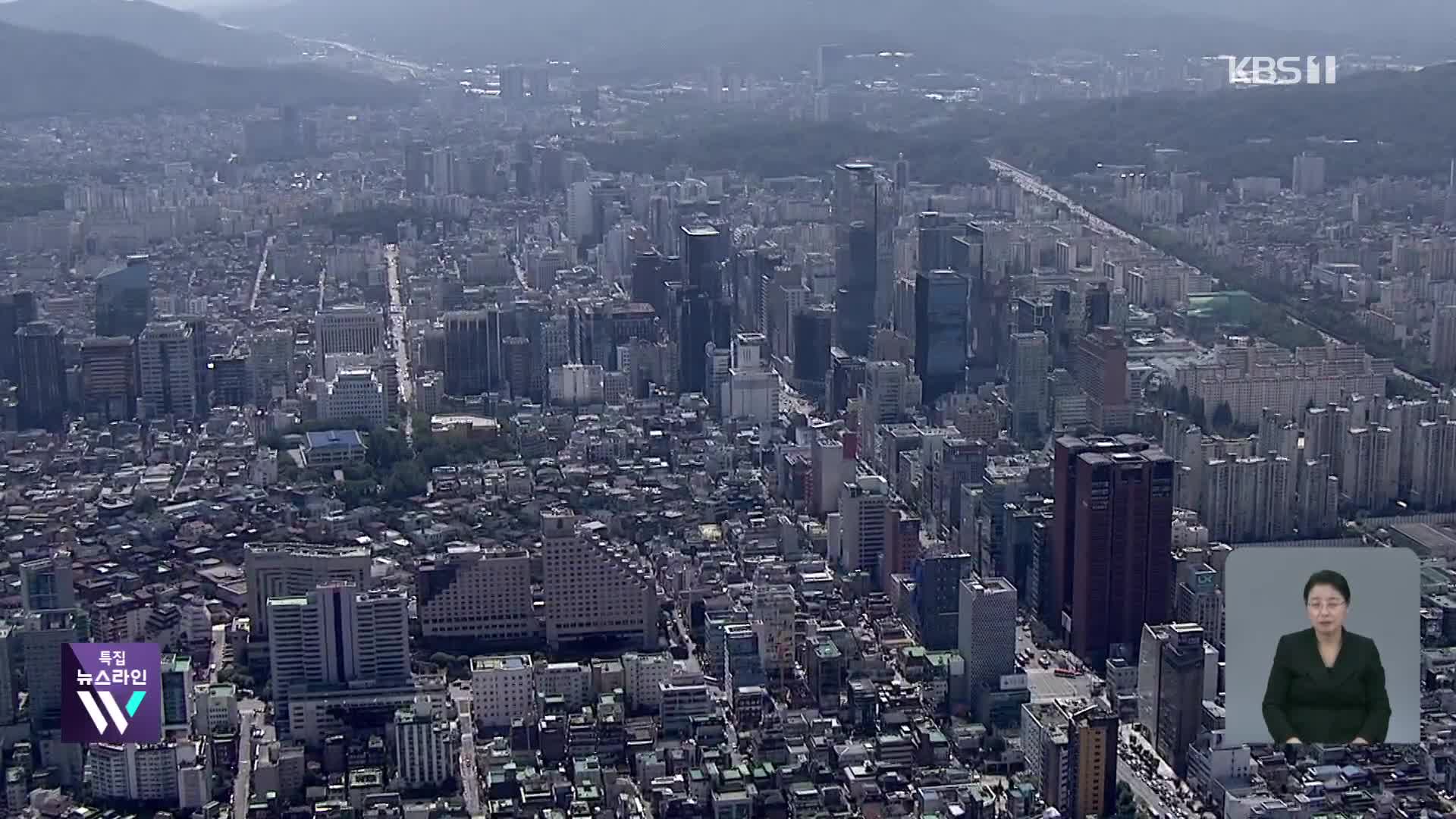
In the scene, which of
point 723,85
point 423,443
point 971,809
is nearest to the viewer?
point 971,809

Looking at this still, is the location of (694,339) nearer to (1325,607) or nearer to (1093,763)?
(1093,763)

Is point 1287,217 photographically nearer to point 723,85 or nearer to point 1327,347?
point 1327,347

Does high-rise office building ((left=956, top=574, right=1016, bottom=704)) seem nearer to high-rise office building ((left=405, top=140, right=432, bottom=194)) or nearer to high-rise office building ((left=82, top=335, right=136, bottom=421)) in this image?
high-rise office building ((left=82, top=335, right=136, bottom=421))

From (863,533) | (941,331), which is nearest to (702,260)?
(941,331)

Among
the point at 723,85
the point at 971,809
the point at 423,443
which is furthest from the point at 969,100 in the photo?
the point at 971,809

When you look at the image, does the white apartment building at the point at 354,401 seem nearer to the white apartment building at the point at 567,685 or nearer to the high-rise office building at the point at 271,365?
the high-rise office building at the point at 271,365

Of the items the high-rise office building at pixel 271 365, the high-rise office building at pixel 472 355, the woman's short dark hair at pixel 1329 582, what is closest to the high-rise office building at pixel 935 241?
the high-rise office building at pixel 472 355
